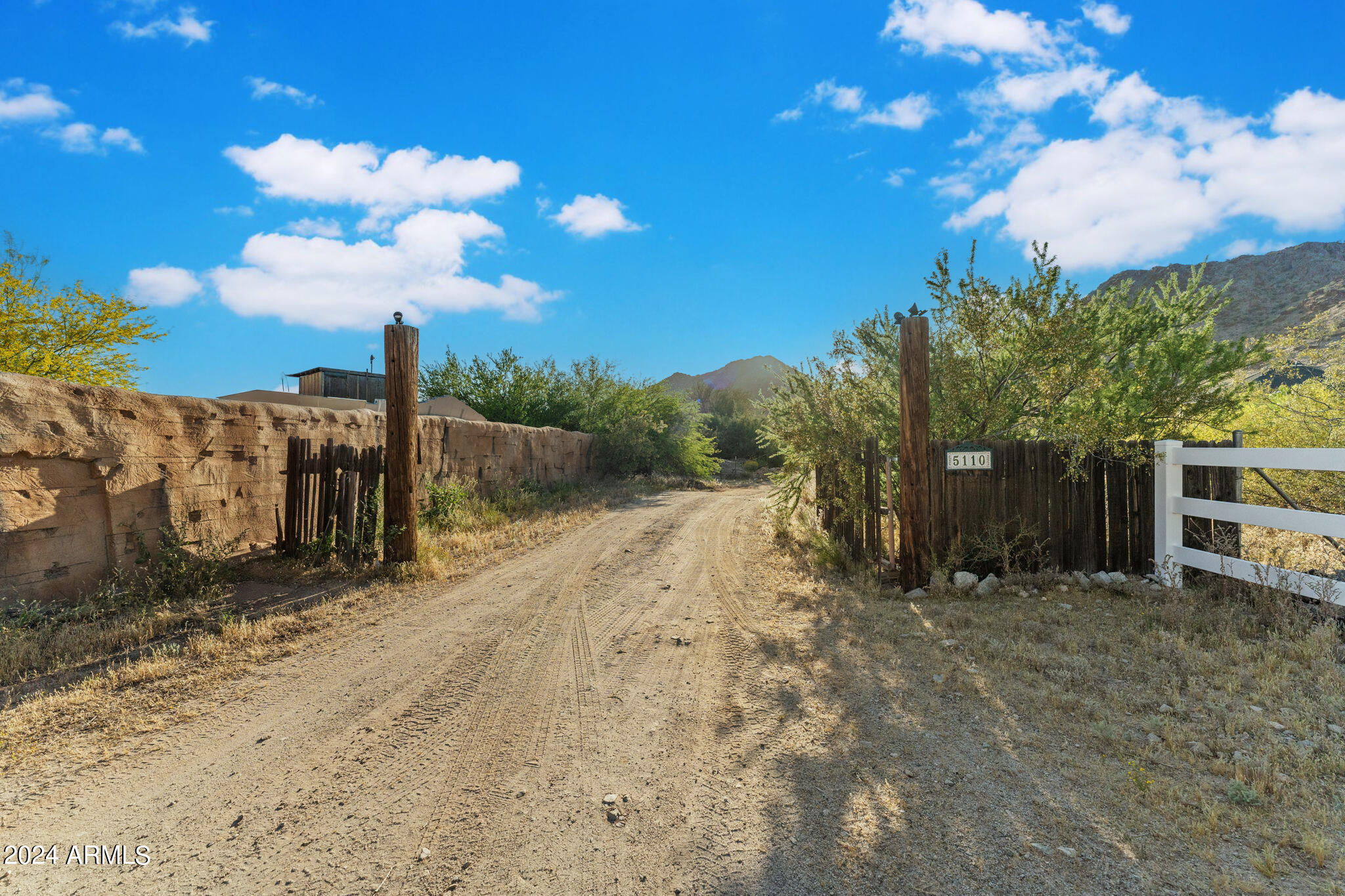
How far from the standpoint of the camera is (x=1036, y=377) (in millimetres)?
7500

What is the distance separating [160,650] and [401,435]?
3.83 metres

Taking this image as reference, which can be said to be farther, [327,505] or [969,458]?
[327,505]

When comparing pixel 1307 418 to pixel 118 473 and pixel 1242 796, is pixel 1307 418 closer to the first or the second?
pixel 1242 796

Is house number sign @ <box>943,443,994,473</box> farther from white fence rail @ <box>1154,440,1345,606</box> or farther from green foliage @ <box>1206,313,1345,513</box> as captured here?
green foliage @ <box>1206,313,1345,513</box>

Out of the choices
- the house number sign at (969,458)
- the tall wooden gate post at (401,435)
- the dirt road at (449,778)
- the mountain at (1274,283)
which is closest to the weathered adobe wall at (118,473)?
the tall wooden gate post at (401,435)

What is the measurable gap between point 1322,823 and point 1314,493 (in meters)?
8.34

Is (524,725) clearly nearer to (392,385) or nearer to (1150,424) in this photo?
(392,385)

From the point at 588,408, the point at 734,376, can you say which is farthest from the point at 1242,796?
the point at 734,376

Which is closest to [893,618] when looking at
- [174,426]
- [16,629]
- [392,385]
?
[392,385]

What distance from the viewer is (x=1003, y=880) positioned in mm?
2424

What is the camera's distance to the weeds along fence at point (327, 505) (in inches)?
312

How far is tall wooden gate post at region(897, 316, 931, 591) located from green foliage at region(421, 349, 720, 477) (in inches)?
635

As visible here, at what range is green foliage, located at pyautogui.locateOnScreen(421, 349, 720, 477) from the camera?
74.2 feet

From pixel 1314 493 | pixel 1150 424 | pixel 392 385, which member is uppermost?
pixel 392 385
